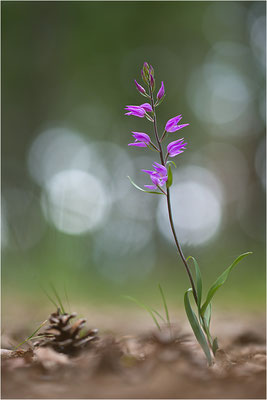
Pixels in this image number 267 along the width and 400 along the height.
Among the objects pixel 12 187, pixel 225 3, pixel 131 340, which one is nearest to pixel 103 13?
pixel 225 3

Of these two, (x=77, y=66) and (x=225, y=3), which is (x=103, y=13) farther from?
(x=225, y=3)

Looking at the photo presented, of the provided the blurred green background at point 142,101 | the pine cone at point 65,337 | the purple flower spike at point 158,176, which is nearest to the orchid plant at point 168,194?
the purple flower spike at point 158,176

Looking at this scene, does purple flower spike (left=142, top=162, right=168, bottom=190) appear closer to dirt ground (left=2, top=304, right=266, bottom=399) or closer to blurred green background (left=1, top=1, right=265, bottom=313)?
dirt ground (left=2, top=304, right=266, bottom=399)

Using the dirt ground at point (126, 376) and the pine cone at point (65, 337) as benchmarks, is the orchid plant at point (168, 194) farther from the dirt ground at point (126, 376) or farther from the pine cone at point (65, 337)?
the pine cone at point (65, 337)

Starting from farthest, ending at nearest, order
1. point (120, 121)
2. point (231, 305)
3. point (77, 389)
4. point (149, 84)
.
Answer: point (120, 121), point (231, 305), point (149, 84), point (77, 389)

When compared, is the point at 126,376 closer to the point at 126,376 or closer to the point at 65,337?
the point at 126,376

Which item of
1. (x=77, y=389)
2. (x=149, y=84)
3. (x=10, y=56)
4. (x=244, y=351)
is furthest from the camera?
(x=10, y=56)
